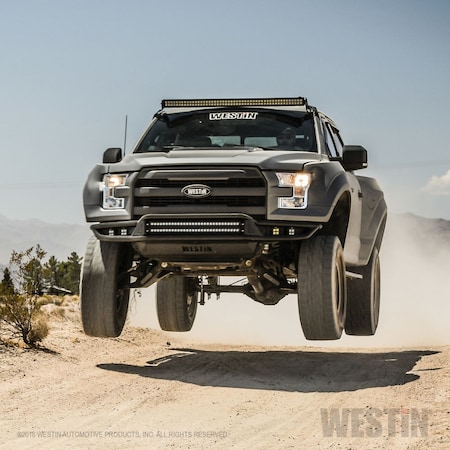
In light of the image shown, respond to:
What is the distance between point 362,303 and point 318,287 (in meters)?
3.21

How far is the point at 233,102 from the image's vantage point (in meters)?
11.1

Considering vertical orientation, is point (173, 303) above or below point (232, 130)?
below

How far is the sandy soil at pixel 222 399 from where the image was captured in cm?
699

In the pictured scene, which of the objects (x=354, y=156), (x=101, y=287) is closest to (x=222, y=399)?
(x=101, y=287)

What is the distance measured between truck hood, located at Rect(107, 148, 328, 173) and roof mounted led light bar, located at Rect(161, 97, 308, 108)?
1102mm

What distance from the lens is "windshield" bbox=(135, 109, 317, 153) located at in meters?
10.6

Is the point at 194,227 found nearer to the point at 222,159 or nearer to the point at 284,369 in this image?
the point at 222,159

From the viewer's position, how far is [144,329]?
54.5 ft

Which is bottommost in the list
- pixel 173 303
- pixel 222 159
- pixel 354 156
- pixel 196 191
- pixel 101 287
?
pixel 173 303

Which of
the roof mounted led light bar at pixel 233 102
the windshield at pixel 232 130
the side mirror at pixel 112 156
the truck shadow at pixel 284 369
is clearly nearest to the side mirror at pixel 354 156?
the windshield at pixel 232 130

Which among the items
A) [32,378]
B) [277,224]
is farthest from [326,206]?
[32,378]

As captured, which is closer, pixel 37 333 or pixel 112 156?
pixel 112 156

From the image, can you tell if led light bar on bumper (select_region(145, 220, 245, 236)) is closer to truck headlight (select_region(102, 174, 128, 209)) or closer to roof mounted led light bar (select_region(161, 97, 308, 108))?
truck headlight (select_region(102, 174, 128, 209))

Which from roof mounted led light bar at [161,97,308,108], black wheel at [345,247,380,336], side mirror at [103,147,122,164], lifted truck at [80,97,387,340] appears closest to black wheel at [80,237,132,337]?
lifted truck at [80,97,387,340]
